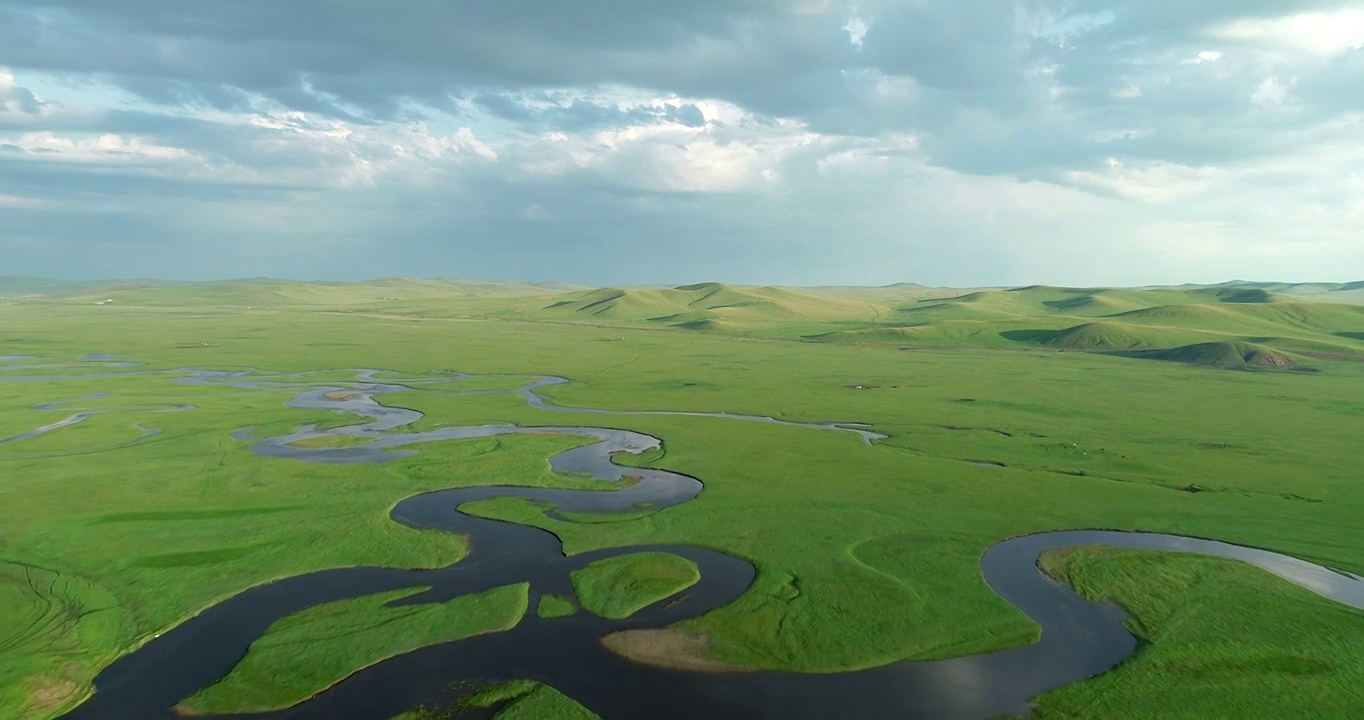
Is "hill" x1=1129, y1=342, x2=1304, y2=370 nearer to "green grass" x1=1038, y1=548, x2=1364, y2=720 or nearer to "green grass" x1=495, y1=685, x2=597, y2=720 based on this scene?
"green grass" x1=1038, y1=548, x2=1364, y2=720

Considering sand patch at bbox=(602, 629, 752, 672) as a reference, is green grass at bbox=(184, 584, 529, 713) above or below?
above

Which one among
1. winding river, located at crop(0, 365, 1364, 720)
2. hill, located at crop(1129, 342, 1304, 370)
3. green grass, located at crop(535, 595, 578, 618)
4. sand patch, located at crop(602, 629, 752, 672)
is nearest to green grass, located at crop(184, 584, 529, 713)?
winding river, located at crop(0, 365, 1364, 720)

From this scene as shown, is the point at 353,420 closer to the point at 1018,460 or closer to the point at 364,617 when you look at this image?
Result: the point at 364,617

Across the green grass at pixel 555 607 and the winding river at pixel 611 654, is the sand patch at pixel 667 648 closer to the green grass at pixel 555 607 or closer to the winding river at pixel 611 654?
the winding river at pixel 611 654

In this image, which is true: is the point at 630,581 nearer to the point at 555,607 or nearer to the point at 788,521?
the point at 555,607

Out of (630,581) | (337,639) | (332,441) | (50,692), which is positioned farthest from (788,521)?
(332,441)

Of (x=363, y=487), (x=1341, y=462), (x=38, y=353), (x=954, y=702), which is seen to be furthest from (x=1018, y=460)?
(x=38, y=353)

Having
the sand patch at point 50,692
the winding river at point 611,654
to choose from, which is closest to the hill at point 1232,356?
the winding river at point 611,654
